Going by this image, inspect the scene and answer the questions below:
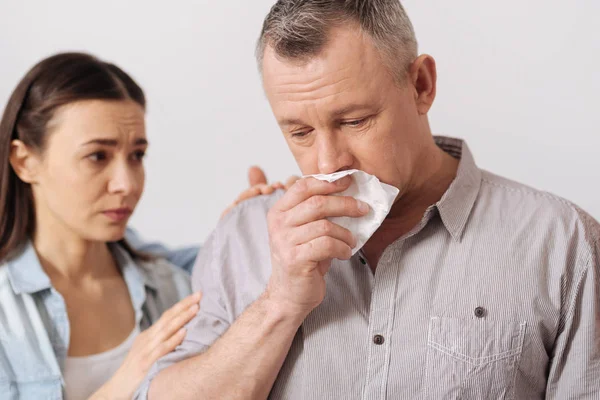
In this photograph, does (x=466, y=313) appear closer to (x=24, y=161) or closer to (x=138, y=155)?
(x=138, y=155)

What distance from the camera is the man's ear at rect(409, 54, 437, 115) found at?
168 centimetres

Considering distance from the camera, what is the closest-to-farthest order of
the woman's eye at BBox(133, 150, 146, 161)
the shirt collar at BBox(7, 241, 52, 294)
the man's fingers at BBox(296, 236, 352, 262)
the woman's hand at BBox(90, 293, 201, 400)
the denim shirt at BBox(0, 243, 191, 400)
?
the man's fingers at BBox(296, 236, 352, 262)
the woman's hand at BBox(90, 293, 201, 400)
the denim shirt at BBox(0, 243, 191, 400)
the shirt collar at BBox(7, 241, 52, 294)
the woman's eye at BBox(133, 150, 146, 161)

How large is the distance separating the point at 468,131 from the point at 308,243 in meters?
1.18

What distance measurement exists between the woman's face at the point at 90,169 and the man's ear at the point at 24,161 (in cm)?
1

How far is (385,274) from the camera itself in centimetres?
165

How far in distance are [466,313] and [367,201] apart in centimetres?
32

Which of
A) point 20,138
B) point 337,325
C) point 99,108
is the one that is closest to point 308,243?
point 337,325

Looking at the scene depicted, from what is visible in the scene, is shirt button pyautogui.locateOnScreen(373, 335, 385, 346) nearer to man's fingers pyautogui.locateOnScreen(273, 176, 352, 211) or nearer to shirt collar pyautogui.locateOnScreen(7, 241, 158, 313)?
man's fingers pyautogui.locateOnScreen(273, 176, 352, 211)

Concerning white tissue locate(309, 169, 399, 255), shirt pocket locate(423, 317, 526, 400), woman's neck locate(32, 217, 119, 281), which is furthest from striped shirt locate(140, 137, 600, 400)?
woman's neck locate(32, 217, 119, 281)

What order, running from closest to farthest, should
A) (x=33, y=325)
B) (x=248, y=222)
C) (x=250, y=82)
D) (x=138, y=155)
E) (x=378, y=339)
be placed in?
(x=378, y=339) → (x=248, y=222) → (x=33, y=325) → (x=138, y=155) → (x=250, y=82)

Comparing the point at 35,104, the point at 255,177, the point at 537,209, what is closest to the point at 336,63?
the point at 537,209

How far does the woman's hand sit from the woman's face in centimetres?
42

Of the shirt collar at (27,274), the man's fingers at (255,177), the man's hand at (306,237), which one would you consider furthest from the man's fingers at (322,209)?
the shirt collar at (27,274)

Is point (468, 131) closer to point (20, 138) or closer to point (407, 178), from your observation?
point (407, 178)
